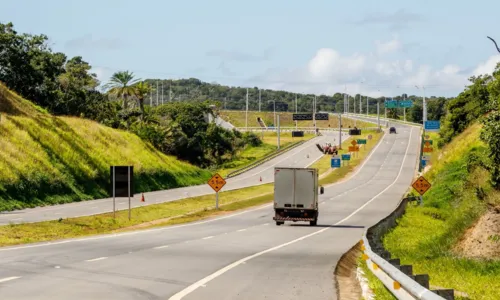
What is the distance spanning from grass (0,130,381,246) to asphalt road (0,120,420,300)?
3.19 metres

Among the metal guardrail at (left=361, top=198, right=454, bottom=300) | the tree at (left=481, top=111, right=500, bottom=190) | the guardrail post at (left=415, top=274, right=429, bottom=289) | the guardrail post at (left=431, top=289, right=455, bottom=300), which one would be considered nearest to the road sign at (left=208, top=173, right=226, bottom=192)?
the tree at (left=481, top=111, right=500, bottom=190)

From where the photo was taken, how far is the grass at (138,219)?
126 ft

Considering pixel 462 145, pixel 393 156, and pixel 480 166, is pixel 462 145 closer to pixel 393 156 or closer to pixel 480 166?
pixel 480 166

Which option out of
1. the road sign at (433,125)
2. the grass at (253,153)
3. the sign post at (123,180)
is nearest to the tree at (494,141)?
the sign post at (123,180)

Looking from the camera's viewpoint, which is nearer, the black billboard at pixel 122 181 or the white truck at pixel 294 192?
the black billboard at pixel 122 181

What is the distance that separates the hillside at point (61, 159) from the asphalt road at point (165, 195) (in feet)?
6.32

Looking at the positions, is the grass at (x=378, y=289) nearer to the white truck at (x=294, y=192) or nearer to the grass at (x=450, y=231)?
the grass at (x=450, y=231)

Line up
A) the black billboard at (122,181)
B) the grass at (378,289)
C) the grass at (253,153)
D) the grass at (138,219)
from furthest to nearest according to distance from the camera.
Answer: the grass at (253,153)
the black billboard at (122,181)
the grass at (138,219)
the grass at (378,289)

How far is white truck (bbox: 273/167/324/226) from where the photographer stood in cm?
4759

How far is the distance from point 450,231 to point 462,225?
716 millimetres

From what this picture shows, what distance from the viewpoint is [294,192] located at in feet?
156

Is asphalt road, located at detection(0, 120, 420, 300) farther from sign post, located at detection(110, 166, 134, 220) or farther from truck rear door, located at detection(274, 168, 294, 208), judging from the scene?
sign post, located at detection(110, 166, 134, 220)

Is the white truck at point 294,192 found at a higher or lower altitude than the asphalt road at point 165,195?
higher

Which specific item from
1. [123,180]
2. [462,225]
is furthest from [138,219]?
[462,225]
